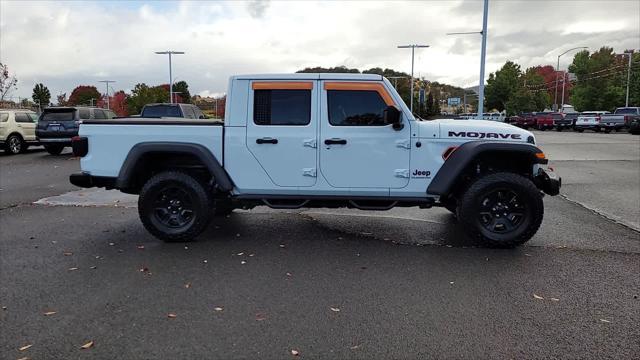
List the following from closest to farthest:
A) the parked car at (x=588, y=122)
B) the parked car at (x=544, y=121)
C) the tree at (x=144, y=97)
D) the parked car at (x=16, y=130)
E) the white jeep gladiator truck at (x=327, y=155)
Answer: the white jeep gladiator truck at (x=327, y=155)
the parked car at (x=16, y=130)
the parked car at (x=588, y=122)
the parked car at (x=544, y=121)
the tree at (x=144, y=97)

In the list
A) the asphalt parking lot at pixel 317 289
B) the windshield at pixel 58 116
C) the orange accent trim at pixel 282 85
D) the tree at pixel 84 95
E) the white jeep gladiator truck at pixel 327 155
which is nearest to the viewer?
the asphalt parking lot at pixel 317 289

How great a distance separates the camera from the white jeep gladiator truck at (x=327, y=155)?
18.3 ft

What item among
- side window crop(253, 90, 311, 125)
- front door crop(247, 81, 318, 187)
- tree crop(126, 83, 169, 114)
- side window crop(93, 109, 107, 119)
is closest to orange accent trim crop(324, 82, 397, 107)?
front door crop(247, 81, 318, 187)

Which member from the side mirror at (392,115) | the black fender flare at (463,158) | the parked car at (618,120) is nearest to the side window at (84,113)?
the side mirror at (392,115)

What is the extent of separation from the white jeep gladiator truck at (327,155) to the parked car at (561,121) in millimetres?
39533

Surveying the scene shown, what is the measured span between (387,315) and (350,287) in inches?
25.7

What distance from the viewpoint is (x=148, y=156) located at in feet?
19.2

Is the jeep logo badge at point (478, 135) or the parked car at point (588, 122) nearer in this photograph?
the jeep logo badge at point (478, 135)

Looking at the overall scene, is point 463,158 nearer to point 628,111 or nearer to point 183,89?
point 628,111

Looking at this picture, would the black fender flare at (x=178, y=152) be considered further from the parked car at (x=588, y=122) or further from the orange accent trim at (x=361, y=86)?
the parked car at (x=588, y=122)

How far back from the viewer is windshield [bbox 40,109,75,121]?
58.5 feet

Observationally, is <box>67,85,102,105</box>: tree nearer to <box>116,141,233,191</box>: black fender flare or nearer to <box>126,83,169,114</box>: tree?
Answer: <box>126,83,169,114</box>: tree

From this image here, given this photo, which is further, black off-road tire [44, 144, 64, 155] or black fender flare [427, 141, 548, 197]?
black off-road tire [44, 144, 64, 155]

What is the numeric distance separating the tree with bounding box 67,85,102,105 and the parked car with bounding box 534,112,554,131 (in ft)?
290
